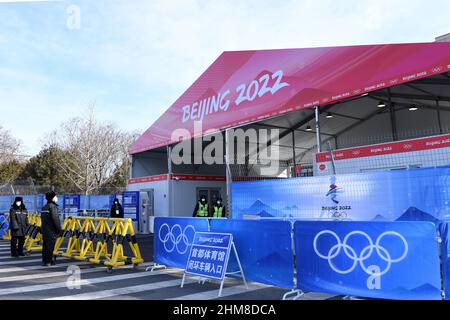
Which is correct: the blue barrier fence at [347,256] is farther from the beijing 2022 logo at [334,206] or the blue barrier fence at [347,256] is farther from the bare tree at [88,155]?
the bare tree at [88,155]

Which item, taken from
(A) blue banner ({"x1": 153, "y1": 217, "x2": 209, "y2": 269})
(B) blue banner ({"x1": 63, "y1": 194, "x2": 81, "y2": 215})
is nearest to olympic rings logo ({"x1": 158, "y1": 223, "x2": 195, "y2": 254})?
(A) blue banner ({"x1": 153, "y1": 217, "x2": 209, "y2": 269})

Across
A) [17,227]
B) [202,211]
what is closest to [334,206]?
[202,211]

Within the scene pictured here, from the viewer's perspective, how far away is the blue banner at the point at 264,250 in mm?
6438

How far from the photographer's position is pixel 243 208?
37.2 feet

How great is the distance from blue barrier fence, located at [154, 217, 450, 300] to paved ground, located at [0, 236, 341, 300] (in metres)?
0.43

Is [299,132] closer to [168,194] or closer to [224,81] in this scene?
[224,81]

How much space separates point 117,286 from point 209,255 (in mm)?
1961

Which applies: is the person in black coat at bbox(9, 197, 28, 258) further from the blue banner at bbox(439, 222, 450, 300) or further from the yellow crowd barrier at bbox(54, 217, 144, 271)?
the blue banner at bbox(439, 222, 450, 300)

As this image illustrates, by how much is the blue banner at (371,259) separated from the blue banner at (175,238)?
275cm

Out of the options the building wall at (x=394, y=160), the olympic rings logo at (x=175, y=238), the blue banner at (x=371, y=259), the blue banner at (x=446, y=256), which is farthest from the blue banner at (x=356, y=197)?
the olympic rings logo at (x=175, y=238)

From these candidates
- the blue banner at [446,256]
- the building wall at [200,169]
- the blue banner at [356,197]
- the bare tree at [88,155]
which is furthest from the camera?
the bare tree at [88,155]

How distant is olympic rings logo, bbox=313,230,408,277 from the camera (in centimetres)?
521

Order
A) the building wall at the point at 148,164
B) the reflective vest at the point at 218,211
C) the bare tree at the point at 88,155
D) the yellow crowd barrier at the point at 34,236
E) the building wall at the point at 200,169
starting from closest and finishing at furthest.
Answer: the yellow crowd barrier at the point at 34,236 → the reflective vest at the point at 218,211 → the building wall at the point at 200,169 → the building wall at the point at 148,164 → the bare tree at the point at 88,155
